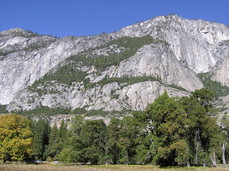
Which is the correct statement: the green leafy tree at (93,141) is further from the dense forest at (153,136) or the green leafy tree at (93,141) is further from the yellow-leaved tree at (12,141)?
the yellow-leaved tree at (12,141)

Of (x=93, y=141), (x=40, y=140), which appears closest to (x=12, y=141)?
(x=93, y=141)

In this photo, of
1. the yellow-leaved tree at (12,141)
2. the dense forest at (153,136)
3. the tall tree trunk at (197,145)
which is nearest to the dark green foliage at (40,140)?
the dense forest at (153,136)

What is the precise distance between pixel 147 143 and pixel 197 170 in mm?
18176

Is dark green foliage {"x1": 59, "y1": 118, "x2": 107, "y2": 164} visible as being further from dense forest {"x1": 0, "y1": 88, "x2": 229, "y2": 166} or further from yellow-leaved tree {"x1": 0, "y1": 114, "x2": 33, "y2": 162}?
yellow-leaved tree {"x1": 0, "y1": 114, "x2": 33, "y2": 162}

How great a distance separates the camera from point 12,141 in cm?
6531

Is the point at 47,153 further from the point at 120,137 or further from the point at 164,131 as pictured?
the point at 164,131

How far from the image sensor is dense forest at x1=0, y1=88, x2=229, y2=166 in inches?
2219

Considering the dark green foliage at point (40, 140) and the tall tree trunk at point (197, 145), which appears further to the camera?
the dark green foliage at point (40, 140)

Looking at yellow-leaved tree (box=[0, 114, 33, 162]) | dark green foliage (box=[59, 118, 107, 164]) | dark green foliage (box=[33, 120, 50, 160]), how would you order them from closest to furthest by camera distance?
yellow-leaved tree (box=[0, 114, 33, 162]) < dark green foliage (box=[59, 118, 107, 164]) < dark green foliage (box=[33, 120, 50, 160])

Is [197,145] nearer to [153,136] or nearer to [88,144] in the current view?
[153,136]

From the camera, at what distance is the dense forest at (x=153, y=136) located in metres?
56.4

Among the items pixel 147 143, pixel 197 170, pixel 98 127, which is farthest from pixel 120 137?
pixel 197 170

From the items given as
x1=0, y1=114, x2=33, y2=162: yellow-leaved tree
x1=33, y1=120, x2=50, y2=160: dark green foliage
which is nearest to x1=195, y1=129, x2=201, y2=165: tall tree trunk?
x1=0, y1=114, x2=33, y2=162: yellow-leaved tree

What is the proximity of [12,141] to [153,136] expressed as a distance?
31.9 metres
